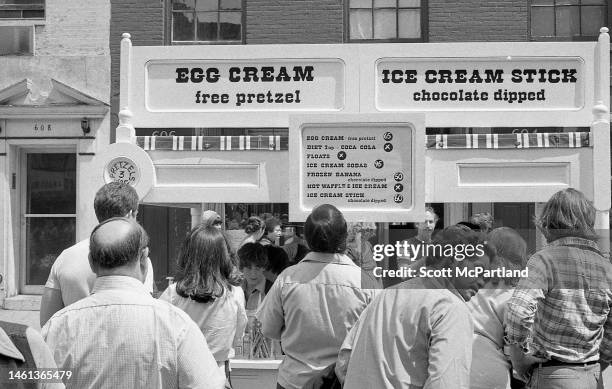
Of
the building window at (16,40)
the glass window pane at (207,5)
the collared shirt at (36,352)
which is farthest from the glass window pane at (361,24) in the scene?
the collared shirt at (36,352)

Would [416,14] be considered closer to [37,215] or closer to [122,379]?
[37,215]

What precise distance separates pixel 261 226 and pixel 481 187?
3.68 meters

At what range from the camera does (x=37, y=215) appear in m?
10.7

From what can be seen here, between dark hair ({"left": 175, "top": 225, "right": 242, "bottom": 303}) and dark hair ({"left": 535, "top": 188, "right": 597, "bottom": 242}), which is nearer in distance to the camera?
dark hair ({"left": 535, "top": 188, "right": 597, "bottom": 242})

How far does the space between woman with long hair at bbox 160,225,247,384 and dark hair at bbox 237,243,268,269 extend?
0.87m

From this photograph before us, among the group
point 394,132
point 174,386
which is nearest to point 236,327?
point 394,132

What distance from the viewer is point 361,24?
9.96 m

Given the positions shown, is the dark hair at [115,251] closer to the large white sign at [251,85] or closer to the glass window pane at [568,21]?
the large white sign at [251,85]

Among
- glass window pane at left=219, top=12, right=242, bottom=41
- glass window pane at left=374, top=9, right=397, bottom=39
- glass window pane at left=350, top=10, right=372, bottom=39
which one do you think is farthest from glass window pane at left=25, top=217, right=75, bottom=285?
glass window pane at left=374, top=9, right=397, bottom=39

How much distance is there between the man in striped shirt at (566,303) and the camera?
3.15 meters

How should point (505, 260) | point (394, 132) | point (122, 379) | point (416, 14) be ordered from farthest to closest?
point (416, 14), point (394, 132), point (505, 260), point (122, 379)

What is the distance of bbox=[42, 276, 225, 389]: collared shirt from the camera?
213 cm

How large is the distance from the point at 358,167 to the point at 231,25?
6.99m

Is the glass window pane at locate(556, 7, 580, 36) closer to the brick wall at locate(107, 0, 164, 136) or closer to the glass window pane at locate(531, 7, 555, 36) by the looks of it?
the glass window pane at locate(531, 7, 555, 36)
